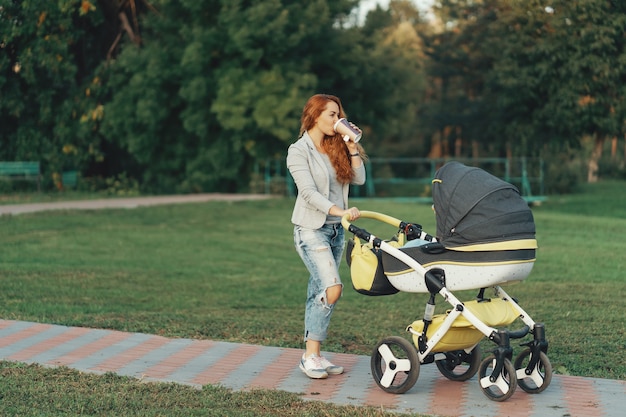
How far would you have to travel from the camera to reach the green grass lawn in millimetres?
8094

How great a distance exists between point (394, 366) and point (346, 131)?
4.89 ft

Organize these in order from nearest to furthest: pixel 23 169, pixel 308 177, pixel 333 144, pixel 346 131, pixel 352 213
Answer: pixel 352 213, pixel 346 131, pixel 308 177, pixel 333 144, pixel 23 169

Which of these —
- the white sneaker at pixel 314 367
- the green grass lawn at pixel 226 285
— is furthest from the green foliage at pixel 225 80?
the white sneaker at pixel 314 367

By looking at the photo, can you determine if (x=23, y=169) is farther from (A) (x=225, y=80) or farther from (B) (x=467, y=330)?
(B) (x=467, y=330)

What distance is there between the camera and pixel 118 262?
45.9ft

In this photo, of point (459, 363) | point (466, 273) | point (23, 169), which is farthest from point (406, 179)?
point (466, 273)

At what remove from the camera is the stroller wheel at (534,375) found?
5977 mm

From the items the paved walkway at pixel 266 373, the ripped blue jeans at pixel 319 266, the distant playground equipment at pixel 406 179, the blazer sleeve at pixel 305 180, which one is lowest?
the distant playground equipment at pixel 406 179

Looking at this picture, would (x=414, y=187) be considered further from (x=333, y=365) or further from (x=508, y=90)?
(x=333, y=365)

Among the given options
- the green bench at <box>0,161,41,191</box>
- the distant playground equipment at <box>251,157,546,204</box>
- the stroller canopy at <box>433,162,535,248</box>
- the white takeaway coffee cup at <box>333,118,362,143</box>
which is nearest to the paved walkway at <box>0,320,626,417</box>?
the stroller canopy at <box>433,162,535,248</box>

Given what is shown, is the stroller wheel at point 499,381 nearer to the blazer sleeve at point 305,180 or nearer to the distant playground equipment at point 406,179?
the blazer sleeve at point 305,180

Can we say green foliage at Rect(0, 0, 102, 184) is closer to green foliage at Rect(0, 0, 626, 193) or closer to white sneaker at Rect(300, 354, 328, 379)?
green foliage at Rect(0, 0, 626, 193)

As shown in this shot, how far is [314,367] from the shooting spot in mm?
6426

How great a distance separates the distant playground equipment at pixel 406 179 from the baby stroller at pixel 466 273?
19.6 m
